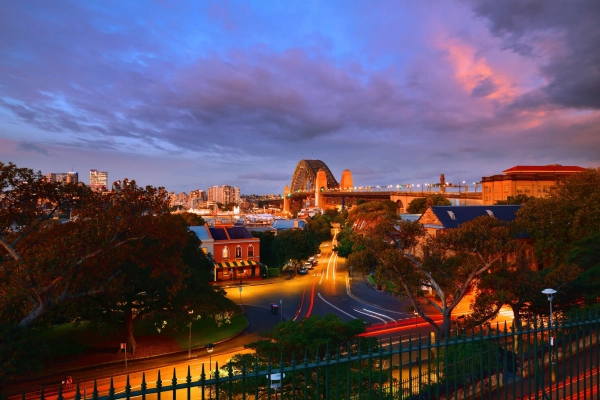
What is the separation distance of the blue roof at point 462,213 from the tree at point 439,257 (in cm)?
1956

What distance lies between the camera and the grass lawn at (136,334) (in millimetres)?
26266

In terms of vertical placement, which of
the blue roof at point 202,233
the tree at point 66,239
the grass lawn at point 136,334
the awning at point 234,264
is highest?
the tree at point 66,239

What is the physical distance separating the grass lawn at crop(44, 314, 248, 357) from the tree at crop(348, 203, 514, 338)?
12.5 metres

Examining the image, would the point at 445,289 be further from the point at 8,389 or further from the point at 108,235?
the point at 8,389

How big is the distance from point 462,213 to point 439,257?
24.3 metres

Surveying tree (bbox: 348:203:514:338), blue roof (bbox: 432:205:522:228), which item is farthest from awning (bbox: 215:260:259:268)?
tree (bbox: 348:203:514:338)

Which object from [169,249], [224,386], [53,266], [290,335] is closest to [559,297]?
[290,335]

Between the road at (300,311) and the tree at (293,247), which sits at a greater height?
the tree at (293,247)

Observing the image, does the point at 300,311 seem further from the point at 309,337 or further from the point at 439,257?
→ the point at 309,337

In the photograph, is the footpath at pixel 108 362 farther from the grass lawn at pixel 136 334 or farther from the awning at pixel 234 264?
the awning at pixel 234 264

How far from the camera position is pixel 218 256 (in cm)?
5284

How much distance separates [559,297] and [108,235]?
25.2m

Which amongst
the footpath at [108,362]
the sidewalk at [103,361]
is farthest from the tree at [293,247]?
the sidewalk at [103,361]

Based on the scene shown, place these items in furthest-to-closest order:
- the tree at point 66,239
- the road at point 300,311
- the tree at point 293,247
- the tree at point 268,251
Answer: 1. the tree at point 268,251
2. the tree at point 293,247
3. the road at point 300,311
4. the tree at point 66,239
